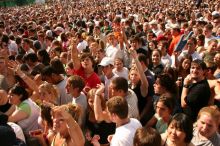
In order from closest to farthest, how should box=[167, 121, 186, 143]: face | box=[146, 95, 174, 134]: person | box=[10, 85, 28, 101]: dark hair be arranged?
box=[167, 121, 186, 143]: face, box=[146, 95, 174, 134]: person, box=[10, 85, 28, 101]: dark hair

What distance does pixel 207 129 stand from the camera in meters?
Result: 3.61

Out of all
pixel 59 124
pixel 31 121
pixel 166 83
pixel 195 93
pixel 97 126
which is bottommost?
pixel 97 126

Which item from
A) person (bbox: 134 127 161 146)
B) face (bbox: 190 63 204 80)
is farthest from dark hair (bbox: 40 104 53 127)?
face (bbox: 190 63 204 80)

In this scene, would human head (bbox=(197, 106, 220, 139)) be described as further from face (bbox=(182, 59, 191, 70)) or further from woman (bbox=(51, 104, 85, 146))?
face (bbox=(182, 59, 191, 70))

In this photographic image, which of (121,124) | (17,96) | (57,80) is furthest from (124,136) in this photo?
(57,80)

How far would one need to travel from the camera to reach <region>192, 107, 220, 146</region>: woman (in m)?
3.61

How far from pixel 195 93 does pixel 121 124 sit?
4.28 ft

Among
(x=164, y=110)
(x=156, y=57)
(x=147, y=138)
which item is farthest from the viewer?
(x=156, y=57)

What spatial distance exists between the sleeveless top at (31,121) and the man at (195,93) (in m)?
1.91

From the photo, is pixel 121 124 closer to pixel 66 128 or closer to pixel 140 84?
pixel 66 128

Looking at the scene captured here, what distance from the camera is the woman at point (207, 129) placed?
3.61 meters

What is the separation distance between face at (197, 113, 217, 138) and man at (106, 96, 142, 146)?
2.14ft

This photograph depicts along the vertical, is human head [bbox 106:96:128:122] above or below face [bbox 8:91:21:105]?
above

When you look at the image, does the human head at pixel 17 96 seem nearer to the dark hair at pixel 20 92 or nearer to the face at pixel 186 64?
the dark hair at pixel 20 92
